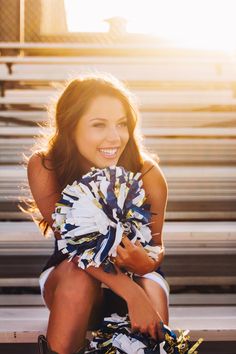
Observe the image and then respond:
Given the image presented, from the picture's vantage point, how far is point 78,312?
140cm

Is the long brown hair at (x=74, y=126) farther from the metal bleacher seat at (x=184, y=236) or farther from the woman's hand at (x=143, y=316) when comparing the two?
the woman's hand at (x=143, y=316)

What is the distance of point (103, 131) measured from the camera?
1.61 meters

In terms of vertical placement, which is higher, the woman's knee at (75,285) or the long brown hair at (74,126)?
the long brown hair at (74,126)

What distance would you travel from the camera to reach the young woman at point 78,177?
1391 mm

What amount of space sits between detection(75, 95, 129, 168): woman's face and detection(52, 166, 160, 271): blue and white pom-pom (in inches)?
7.4

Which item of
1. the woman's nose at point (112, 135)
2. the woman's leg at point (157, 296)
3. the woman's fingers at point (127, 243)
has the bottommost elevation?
the woman's leg at point (157, 296)

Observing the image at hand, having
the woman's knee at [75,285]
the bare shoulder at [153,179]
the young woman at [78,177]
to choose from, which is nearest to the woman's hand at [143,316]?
the young woman at [78,177]

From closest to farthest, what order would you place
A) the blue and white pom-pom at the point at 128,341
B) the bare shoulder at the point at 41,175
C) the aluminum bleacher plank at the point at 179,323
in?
the blue and white pom-pom at the point at 128,341
the aluminum bleacher plank at the point at 179,323
the bare shoulder at the point at 41,175

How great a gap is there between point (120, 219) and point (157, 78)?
3340 mm

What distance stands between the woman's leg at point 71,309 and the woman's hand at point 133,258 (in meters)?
0.10

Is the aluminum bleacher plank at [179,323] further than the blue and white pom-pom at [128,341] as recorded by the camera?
Yes

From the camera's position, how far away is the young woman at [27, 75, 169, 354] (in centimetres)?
139

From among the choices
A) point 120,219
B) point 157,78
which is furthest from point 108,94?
point 157,78

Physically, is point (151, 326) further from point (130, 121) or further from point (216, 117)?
point (216, 117)
